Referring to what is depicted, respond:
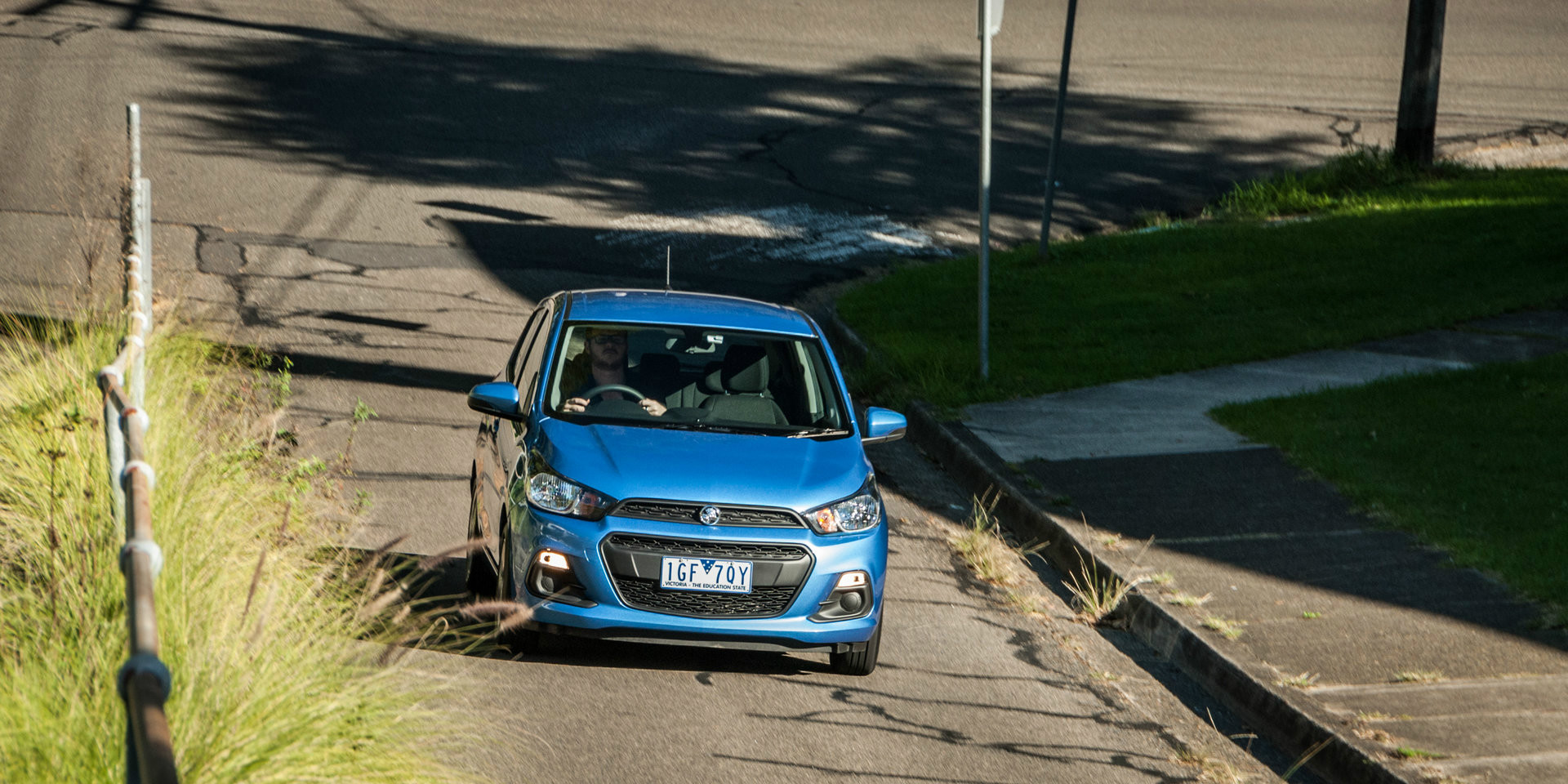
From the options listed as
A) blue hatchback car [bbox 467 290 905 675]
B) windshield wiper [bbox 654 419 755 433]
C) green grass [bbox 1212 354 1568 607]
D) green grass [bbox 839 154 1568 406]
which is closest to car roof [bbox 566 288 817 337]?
blue hatchback car [bbox 467 290 905 675]

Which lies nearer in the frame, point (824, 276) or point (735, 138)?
point (824, 276)

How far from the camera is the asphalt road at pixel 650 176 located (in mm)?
6281

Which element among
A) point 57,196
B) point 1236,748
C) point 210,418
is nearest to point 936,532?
point 1236,748

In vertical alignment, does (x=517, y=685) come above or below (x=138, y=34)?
below

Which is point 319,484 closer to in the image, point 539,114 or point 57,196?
point 57,196

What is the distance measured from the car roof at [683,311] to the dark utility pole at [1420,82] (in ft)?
44.6

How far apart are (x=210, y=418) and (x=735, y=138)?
13655 mm

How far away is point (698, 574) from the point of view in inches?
240

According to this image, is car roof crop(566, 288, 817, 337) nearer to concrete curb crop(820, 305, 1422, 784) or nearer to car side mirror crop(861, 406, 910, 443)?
car side mirror crop(861, 406, 910, 443)

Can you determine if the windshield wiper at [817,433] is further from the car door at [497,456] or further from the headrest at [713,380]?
the car door at [497,456]

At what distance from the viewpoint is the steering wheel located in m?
7.23

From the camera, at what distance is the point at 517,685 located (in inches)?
242

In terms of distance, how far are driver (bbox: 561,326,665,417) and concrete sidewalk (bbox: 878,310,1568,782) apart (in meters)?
2.73

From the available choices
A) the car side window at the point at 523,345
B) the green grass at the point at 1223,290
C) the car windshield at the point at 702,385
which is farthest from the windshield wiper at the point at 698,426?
the green grass at the point at 1223,290
